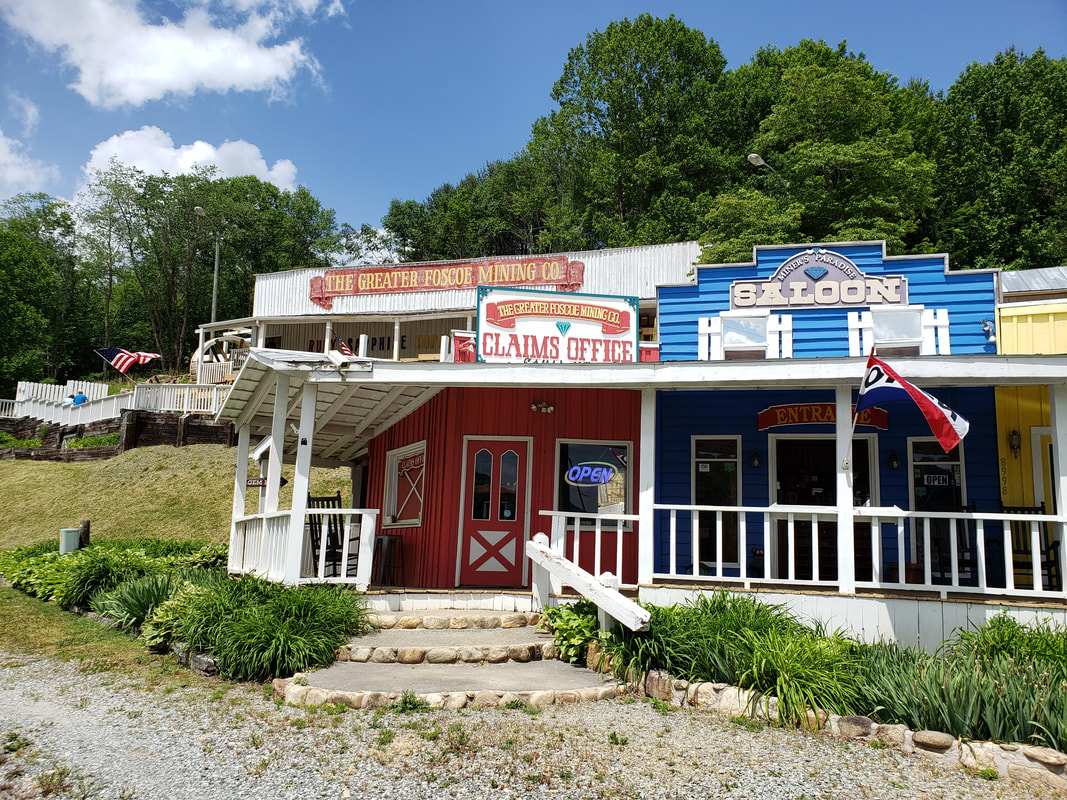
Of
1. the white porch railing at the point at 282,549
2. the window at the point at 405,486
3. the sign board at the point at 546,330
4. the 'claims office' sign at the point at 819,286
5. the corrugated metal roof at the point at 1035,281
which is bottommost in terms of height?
the white porch railing at the point at 282,549

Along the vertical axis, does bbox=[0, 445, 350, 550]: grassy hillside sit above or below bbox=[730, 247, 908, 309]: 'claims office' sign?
below

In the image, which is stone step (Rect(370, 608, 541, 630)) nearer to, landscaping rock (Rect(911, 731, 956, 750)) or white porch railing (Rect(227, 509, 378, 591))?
white porch railing (Rect(227, 509, 378, 591))

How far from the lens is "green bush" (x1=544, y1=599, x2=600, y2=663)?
25.0 feet

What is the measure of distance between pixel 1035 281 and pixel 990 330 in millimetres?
3208

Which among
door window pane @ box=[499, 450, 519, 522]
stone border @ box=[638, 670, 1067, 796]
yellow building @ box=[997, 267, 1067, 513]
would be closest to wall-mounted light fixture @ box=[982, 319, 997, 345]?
yellow building @ box=[997, 267, 1067, 513]

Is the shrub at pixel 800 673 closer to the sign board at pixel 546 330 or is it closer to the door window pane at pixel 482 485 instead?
the door window pane at pixel 482 485

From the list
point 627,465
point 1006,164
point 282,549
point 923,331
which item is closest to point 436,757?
point 282,549

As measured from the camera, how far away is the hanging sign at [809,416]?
1068 centimetres

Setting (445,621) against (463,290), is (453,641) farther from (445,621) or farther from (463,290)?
(463,290)

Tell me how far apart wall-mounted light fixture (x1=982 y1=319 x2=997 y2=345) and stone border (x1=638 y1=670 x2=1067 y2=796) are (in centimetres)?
753

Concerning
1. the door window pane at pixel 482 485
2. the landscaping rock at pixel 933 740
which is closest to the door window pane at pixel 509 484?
the door window pane at pixel 482 485

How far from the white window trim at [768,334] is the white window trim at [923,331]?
90cm

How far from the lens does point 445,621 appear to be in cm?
859

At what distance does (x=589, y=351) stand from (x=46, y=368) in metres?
49.2
